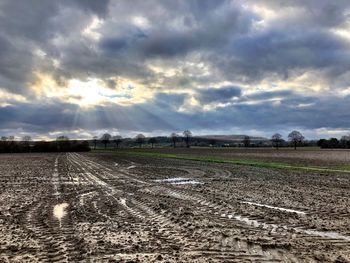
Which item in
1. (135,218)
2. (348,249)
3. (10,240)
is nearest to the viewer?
(348,249)

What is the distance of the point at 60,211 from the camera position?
1286cm

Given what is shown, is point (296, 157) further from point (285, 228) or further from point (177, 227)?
point (177, 227)

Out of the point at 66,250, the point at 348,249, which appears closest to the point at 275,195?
the point at 348,249

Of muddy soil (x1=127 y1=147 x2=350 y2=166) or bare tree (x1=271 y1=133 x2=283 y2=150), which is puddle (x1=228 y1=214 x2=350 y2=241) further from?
bare tree (x1=271 y1=133 x2=283 y2=150)

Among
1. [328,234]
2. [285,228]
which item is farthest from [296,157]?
[328,234]

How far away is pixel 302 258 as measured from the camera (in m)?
7.05

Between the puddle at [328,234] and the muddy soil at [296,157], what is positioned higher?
the puddle at [328,234]

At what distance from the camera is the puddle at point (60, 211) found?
1186 centimetres

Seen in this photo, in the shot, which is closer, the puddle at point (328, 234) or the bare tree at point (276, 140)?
the puddle at point (328, 234)

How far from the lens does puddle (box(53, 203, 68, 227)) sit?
38.9 ft

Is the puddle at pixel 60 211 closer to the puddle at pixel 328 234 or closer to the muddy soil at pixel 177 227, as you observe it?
the muddy soil at pixel 177 227

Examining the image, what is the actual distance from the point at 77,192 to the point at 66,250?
1107 centimetres

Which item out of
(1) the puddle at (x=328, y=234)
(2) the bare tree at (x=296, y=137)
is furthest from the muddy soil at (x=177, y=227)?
(2) the bare tree at (x=296, y=137)

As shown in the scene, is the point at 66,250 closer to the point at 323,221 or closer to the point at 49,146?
the point at 323,221
